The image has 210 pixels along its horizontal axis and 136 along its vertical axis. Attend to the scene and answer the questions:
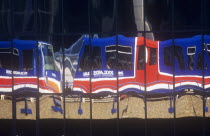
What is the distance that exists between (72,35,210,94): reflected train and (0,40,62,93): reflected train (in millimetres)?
915

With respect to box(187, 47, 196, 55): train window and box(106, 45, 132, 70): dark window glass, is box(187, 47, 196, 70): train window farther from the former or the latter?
box(106, 45, 132, 70): dark window glass

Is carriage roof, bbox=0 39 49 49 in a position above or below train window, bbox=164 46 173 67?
above

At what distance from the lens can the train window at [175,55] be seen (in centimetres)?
977

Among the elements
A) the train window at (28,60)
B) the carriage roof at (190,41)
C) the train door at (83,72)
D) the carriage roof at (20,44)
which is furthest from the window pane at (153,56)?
the train window at (28,60)

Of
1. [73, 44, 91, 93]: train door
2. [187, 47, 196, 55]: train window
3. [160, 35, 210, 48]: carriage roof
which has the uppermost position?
[160, 35, 210, 48]: carriage roof

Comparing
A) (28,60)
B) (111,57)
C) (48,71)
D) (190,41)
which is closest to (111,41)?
(111,57)

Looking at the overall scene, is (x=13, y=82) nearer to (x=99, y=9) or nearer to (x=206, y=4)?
(x=99, y=9)

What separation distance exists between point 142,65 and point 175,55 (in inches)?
42.1

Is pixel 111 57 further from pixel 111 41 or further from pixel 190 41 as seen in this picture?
pixel 190 41

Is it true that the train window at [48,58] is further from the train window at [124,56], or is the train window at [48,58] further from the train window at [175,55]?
the train window at [175,55]

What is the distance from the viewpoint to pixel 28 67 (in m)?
10.4

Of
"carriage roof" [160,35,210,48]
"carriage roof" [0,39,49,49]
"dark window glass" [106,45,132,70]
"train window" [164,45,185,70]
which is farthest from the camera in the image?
"carriage roof" [0,39,49,49]

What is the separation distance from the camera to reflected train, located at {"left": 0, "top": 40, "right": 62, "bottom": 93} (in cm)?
1025

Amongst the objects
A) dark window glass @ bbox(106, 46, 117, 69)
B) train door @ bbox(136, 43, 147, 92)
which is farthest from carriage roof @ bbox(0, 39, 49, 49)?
train door @ bbox(136, 43, 147, 92)
